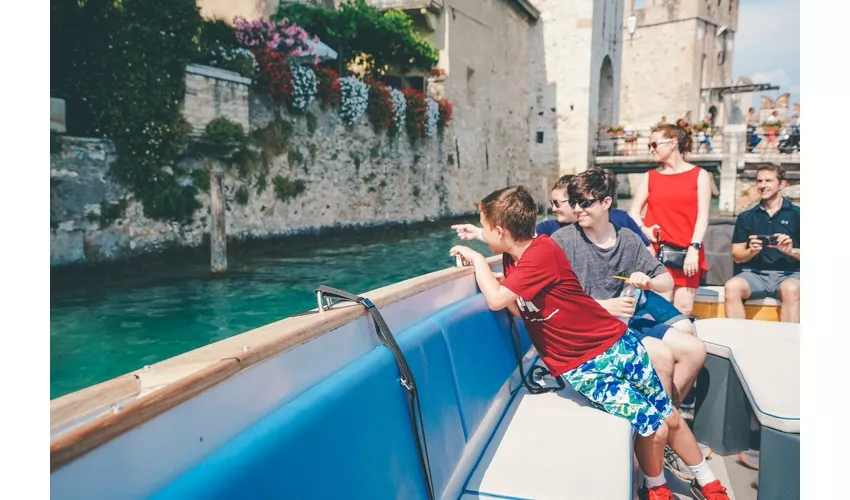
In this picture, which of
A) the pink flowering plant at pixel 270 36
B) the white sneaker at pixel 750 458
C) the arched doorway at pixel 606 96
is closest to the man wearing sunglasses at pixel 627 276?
the white sneaker at pixel 750 458

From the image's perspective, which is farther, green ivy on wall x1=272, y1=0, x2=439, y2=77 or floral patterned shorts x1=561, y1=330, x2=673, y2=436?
Answer: green ivy on wall x1=272, y1=0, x2=439, y2=77

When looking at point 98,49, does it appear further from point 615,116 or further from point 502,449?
point 615,116

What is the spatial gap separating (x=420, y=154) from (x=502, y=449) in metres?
12.2

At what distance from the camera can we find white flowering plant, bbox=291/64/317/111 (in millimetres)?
9422

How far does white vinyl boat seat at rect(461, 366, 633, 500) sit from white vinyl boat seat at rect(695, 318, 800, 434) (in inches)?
17.1

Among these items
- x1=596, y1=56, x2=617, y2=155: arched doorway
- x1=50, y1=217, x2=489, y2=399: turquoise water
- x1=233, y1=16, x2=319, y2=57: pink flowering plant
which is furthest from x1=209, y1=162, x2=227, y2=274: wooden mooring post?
x1=596, y1=56, x2=617, y2=155: arched doorway

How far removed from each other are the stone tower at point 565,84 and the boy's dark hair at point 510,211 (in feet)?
65.8

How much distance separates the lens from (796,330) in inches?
108

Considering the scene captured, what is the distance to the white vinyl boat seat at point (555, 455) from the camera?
153 centimetres

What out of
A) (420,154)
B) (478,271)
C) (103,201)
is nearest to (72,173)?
(103,201)

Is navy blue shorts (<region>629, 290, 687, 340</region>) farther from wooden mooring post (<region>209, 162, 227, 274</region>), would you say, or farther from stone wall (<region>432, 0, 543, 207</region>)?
stone wall (<region>432, 0, 543, 207</region>)
